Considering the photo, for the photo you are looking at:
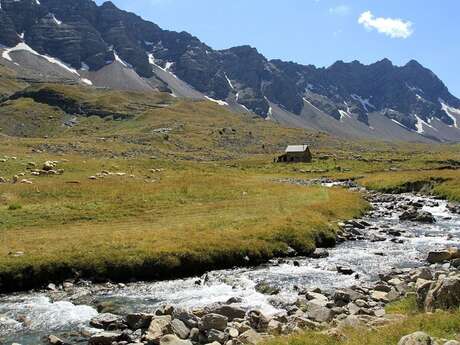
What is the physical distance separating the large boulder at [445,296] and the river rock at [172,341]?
378 inches

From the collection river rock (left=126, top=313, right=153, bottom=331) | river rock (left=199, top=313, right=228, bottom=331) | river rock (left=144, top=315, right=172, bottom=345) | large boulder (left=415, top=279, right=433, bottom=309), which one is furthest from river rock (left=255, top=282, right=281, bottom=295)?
large boulder (left=415, top=279, right=433, bottom=309)

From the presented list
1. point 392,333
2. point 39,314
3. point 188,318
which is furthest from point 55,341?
point 392,333

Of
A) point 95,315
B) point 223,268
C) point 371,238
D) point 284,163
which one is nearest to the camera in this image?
point 95,315

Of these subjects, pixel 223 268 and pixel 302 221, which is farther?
pixel 302 221

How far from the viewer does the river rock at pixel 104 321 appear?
2461 centimetres

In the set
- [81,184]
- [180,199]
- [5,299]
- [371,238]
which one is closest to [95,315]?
[5,299]

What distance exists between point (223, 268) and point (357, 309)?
1516 centimetres

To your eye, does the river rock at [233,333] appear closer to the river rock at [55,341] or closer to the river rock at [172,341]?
the river rock at [172,341]

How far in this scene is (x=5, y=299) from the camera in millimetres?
29719

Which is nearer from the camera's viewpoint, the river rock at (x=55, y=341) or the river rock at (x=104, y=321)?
the river rock at (x=55, y=341)

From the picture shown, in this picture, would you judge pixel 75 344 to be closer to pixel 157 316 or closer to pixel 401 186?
pixel 157 316

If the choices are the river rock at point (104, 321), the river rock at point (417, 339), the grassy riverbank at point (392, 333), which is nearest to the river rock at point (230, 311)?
the river rock at point (104, 321)

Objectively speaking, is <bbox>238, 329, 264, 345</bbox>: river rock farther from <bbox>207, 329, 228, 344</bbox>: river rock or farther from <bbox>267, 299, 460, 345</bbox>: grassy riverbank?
<bbox>267, 299, 460, 345</bbox>: grassy riverbank

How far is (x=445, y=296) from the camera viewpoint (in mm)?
19500
